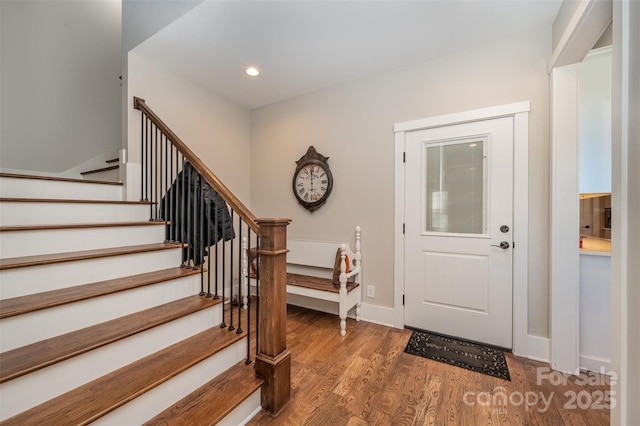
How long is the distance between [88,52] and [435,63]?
155 inches

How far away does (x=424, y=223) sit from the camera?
8.27ft

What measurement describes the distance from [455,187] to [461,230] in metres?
0.41

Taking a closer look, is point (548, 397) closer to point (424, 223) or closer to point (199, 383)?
point (424, 223)

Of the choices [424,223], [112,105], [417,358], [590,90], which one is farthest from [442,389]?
[112,105]

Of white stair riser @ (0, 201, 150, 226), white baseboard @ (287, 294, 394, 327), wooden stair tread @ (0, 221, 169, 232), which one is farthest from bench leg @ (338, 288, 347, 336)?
white stair riser @ (0, 201, 150, 226)

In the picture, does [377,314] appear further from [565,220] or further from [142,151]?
[142,151]

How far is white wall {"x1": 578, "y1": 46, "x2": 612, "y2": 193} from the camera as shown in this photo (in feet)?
6.71

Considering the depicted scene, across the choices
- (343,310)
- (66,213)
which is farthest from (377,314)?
(66,213)

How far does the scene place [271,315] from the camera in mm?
1492

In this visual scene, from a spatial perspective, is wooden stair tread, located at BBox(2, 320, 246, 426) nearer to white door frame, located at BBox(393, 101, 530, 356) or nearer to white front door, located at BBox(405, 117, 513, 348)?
white front door, located at BBox(405, 117, 513, 348)

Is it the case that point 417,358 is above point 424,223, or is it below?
below

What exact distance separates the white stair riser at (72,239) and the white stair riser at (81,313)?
54 cm

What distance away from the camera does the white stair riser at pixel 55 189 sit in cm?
178

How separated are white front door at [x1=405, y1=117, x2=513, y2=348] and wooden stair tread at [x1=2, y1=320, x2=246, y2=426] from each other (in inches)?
72.2
